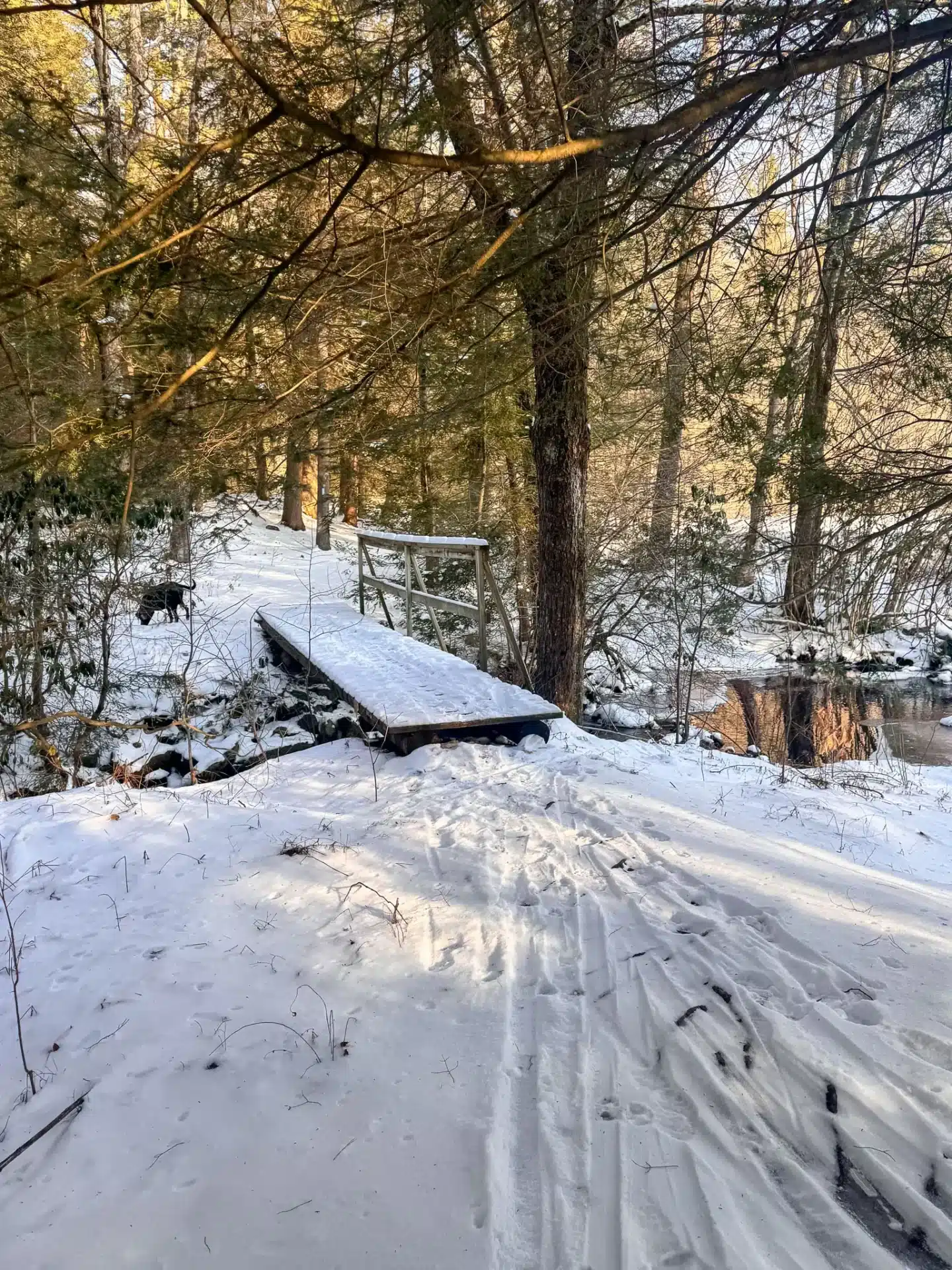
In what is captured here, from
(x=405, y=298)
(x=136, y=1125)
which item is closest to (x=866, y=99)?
(x=405, y=298)

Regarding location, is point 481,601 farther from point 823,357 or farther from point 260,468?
point 823,357

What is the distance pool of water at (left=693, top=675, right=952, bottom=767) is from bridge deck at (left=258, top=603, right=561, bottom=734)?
12.6 ft

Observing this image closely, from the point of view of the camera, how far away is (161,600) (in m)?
7.25

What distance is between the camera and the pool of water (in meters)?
8.80

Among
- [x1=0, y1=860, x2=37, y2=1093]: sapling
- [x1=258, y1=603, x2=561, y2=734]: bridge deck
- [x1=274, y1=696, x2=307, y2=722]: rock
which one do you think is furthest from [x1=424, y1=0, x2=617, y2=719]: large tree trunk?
[x1=0, y1=860, x2=37, y2=1093]: sapling

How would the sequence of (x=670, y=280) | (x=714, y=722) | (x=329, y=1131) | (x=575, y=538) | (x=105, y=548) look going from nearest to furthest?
(x=329, y=1131), (x=670, y=280), (x=105, y=548), (x=575, y=538), (x=714, y=722)

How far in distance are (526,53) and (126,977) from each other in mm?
3830

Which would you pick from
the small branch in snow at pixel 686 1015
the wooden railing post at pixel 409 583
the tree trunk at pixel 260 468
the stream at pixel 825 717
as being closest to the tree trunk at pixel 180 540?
the tree trunk at pixel 260 468

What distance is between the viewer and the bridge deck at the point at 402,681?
5.10 metres

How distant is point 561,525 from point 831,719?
19.5ft

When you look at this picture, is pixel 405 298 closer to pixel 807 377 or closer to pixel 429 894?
pixel 807 377

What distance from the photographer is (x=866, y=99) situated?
9.14 ft

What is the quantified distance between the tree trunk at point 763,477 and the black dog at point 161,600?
439 centimetres

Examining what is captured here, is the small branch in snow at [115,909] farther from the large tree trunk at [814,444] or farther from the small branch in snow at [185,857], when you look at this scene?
the large tree trunk at [814,444]
